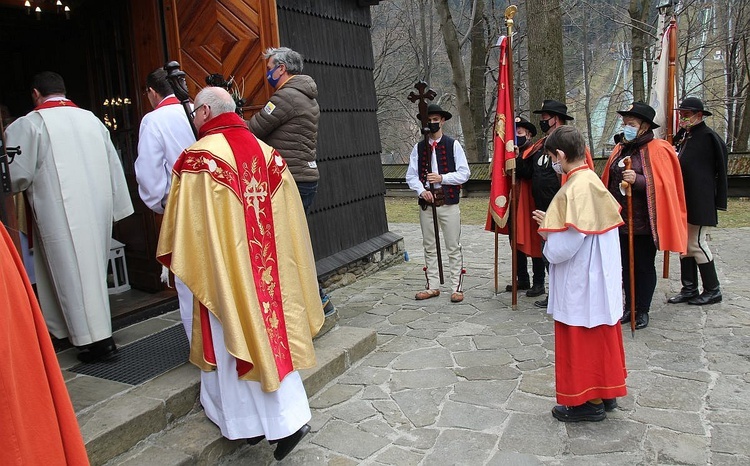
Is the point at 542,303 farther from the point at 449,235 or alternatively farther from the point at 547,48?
the point at 547,48

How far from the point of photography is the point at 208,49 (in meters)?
5.44

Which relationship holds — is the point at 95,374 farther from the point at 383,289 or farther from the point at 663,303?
the point at 663,303

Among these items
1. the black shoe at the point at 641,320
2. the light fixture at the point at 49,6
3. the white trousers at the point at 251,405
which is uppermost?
the light fixture at the point at 49,6

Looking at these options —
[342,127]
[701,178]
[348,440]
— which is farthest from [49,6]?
[701,178]

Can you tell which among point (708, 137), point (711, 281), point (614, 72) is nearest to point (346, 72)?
point (708, 137)

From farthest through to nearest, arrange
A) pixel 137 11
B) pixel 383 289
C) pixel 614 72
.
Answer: pixel 614 72 → pixel 383 289 → pixel 137 11

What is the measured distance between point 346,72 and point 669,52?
3.80 m

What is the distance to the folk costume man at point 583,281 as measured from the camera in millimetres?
3580

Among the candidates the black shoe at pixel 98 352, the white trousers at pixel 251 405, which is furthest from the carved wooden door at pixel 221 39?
the white trousers at pixel 251 405

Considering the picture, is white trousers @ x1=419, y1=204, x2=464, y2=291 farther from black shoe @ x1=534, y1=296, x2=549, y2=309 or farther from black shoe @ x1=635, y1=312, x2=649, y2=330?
black shoe @ x1=635, y1=312, x2=649, y2=330

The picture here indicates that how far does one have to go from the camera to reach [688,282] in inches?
Result: 244

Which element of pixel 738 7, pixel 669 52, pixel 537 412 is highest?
pixel 738 7

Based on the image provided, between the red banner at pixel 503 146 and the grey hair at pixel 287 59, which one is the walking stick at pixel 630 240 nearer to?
the red banner at pixel 503 146

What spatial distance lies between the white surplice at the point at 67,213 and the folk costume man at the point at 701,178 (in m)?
5.17
